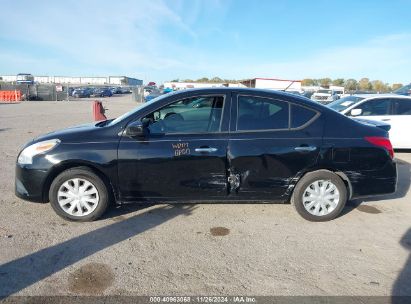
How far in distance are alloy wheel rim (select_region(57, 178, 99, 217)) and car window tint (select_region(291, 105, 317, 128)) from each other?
2591mm

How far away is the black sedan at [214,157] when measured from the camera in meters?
4.07

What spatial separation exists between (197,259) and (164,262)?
0.33 meters

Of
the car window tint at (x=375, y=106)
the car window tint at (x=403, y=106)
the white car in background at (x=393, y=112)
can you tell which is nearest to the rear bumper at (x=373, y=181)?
the white car in background at (x=393, y=112)

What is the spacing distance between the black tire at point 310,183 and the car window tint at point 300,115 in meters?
0.65

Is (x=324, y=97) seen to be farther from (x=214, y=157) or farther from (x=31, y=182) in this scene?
(x=31, y=182)

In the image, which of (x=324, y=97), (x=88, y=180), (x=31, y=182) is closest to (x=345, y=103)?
(x=88, y=180)

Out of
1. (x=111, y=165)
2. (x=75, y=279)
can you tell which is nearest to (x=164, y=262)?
(x=75, y=279)

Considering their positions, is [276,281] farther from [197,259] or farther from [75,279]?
[75,279]

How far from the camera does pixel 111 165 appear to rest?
4.05 m

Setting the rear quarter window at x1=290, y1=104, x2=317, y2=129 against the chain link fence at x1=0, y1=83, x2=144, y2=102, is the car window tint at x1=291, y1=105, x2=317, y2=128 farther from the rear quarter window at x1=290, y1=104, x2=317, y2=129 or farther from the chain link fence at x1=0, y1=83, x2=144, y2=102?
the chain link fence at x1=0, y1=83, x2=144, y2=102

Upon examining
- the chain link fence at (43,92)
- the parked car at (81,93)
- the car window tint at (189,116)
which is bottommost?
the car window tint at (189,116)

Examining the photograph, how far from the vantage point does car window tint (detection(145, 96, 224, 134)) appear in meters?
4.18

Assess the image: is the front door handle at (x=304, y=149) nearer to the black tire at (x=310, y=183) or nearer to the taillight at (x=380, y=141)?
the black tire at (x=310, y=183)

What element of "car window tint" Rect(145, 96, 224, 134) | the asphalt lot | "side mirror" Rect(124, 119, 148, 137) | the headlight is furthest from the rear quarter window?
the headlight
